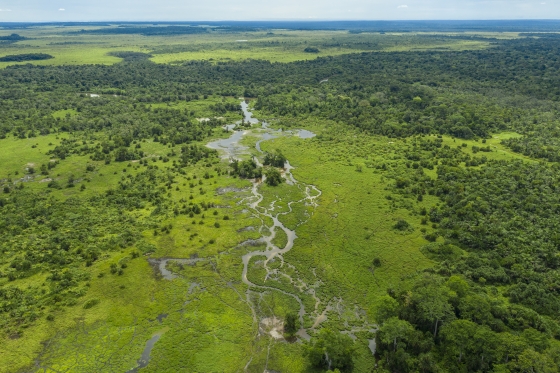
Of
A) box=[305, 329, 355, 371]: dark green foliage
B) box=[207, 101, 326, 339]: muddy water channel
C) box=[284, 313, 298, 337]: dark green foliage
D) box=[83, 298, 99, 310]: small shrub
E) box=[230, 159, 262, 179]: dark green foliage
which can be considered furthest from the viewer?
box=[230, 159, 262, 179]: dark green foliage

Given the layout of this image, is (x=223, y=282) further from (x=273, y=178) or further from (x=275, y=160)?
(x=275, y=160)

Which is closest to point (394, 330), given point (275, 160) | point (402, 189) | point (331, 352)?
point (331, 352)

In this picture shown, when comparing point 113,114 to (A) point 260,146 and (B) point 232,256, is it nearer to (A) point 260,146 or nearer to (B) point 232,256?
(A) point 260,146

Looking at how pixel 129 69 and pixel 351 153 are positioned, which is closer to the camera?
pixel 351 153

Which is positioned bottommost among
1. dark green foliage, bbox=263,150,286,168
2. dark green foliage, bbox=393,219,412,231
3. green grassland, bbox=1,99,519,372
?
green grassland, bbox=1,99,519,372

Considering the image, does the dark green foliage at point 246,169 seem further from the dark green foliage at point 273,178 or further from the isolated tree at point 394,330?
the isolated tree at point 394,330

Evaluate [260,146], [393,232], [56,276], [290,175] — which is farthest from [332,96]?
[56,276]

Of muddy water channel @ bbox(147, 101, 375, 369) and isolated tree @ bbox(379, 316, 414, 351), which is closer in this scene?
isolated tree @ bbox(379, 316, 414, 351)

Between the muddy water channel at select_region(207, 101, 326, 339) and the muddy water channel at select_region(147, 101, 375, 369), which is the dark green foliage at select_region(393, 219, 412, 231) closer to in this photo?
the muddy water channel at select_region(147, 101, 375, 369)

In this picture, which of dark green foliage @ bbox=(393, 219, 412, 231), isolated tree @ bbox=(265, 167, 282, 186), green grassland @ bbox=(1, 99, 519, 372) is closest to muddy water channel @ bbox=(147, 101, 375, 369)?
green grassland @ bbox=(1, 99, 519, 372)
